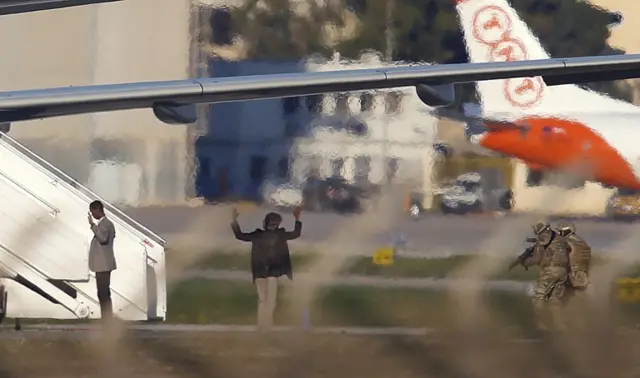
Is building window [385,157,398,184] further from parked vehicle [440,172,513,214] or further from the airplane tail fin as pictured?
the airplane tail fin

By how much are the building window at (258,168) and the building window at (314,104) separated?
83cm

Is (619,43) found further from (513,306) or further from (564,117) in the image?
(513,306)

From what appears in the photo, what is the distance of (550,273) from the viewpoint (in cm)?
1348

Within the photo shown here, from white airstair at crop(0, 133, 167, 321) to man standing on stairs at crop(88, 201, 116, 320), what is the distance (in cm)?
33

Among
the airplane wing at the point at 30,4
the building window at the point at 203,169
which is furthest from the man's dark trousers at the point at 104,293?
the airplane wing at the point at 30,4

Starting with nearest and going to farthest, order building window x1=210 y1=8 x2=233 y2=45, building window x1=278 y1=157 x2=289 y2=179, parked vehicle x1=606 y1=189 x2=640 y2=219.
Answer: building window x1=278 y1=157 x2=289 y2=179 → building window x1=210 y1=8 x2=233 y2=45 → parked vehicle x1=606 y1=189 x2=640 y2=219

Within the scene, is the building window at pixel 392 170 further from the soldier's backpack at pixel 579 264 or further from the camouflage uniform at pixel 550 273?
Result: the soldier's backpack at pixel 579 264

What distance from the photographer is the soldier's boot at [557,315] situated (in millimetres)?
13078

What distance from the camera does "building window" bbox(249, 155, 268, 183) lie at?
15.2 meters

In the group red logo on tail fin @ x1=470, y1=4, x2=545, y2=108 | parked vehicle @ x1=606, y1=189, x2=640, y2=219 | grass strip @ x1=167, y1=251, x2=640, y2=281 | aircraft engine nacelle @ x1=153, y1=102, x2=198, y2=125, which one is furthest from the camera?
red logo on tail fin @ x1=470, y1=4, x2=545, y2=108

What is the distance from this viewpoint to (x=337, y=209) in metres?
15.7

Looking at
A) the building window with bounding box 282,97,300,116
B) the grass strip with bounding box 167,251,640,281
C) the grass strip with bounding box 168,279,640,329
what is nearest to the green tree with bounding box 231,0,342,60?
the building window with bounding box 282,97,300,116

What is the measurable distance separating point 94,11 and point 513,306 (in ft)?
19.4

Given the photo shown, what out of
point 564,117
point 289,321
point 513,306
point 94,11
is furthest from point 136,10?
point 564,117
